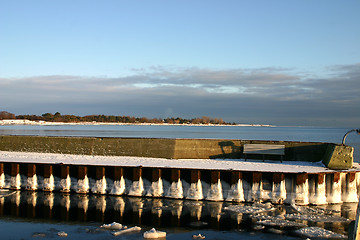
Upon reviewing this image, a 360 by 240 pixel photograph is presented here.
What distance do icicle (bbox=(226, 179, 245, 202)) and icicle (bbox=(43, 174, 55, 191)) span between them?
29.3 ft

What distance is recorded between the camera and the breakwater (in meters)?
16.1

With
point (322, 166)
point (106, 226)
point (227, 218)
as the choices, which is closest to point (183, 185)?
point (227, 218)

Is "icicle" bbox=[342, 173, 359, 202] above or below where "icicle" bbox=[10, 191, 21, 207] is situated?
above

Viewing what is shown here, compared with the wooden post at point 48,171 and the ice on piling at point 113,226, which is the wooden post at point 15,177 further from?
the ice on piling at point 113,226

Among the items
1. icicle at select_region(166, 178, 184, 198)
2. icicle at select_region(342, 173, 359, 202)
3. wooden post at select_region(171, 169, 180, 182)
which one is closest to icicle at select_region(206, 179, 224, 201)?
icicle at select_region(166, 178, 184, 198)

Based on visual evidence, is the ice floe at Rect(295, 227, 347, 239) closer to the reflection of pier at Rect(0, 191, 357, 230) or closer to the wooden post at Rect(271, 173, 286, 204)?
the reflection of pier at Rect(0, 191, 357, 230)

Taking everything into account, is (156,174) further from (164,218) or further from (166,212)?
(164,218)

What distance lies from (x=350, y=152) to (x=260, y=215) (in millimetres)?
6683

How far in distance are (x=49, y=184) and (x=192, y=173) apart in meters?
7.43

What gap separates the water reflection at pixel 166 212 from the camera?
13281 millimetres

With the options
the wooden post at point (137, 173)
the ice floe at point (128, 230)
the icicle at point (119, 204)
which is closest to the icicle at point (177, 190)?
the wooden post at point (137, 173)

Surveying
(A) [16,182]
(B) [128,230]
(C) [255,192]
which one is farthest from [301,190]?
(A) [16,182]

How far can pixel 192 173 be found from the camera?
16.5 m

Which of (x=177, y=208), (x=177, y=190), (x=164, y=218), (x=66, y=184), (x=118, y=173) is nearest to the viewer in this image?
(x=164, y=218)
